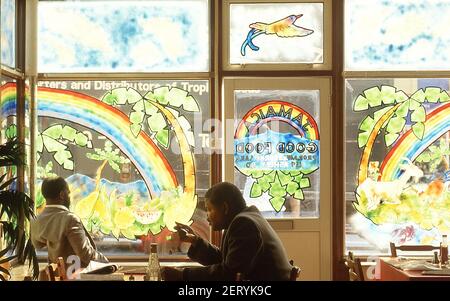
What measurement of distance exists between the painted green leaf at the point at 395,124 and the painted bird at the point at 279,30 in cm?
112

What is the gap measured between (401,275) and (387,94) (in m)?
2.23

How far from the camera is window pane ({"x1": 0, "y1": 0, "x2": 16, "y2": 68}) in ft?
17.9

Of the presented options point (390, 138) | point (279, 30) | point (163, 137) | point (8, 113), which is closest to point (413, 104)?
point (390, 138)

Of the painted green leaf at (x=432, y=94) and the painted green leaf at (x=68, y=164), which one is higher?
the painted green leaf at (x=432, y=94)

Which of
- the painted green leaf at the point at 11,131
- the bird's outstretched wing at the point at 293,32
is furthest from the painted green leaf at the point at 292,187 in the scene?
the painted green leaf at the point at 11,131

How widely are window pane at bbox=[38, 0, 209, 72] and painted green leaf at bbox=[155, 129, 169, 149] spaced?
1.90 feet

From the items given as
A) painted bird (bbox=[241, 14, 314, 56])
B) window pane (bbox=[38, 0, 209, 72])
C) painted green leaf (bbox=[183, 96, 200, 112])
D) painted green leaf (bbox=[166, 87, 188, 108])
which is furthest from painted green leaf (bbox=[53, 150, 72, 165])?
painted bird (bbox=[241, 14, 314, 56])

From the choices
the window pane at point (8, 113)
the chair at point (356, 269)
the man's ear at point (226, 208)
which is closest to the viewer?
the man's ear at point (226, 208)

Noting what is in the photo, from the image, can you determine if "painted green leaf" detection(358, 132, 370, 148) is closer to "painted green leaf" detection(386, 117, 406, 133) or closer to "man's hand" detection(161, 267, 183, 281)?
"painted green leaf" detection(386, 117, 406, 133)

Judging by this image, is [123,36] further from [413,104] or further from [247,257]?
[247,257]

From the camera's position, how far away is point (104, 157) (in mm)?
5875

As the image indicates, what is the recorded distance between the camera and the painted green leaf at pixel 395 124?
586 cm

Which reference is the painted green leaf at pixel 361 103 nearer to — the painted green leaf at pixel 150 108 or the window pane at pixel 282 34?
the window pane at pixel 282 34
